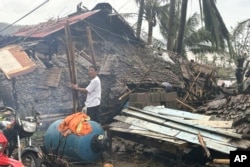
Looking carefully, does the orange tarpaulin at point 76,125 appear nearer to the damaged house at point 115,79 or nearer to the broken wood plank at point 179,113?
the damaged house at point 115,79

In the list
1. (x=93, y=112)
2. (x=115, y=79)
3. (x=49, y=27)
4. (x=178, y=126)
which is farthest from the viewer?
(x=49, y=27)

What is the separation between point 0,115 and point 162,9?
53.3 ft

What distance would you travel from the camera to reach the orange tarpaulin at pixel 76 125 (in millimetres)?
6289

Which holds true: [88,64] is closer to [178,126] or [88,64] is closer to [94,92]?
→ [94,92]

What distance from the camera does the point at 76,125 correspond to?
630cm

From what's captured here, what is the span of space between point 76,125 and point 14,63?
212 centimetres

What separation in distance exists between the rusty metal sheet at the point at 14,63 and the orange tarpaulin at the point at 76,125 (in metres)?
1.61

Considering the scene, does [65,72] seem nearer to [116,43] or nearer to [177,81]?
[116,43]

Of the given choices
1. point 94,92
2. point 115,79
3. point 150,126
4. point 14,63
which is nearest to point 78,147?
point 150,126

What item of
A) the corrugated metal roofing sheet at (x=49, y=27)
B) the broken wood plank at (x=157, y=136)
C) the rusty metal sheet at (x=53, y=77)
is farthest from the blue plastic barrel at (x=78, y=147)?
the corrugated metal roofing sheet at (x=49, y=27)

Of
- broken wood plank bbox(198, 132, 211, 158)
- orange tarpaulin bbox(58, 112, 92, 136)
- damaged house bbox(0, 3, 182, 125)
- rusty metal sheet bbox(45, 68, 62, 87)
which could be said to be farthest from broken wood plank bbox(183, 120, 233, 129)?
rusty metal sheet bbox(45, 68, 62, 87)

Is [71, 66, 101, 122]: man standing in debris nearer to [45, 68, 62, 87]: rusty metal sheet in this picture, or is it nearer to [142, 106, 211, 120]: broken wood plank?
[142, 106, 211, 120]: broken wood plank

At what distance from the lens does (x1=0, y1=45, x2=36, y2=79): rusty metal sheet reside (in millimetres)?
7082

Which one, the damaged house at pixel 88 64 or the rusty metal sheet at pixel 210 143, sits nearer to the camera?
the rusty metal sheet at pixel 210 143
